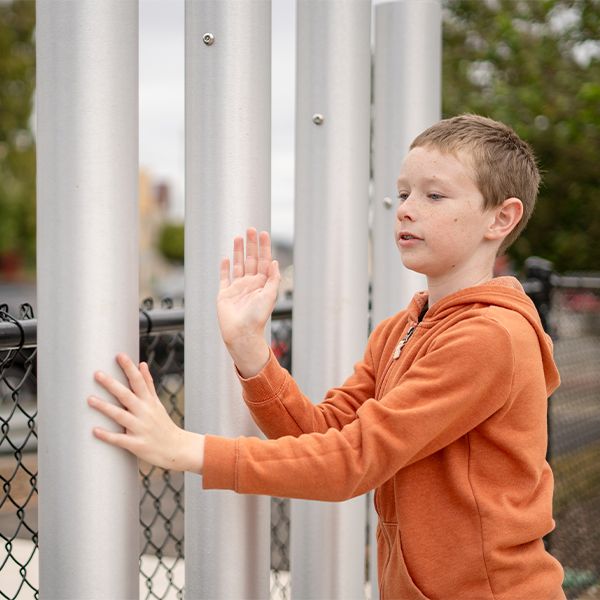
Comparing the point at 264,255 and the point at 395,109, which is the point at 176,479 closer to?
the point at 395,109

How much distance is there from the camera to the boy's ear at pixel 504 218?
1.93m

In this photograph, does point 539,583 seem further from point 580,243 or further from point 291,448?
point 580,243

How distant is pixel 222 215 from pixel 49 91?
1.46 feet

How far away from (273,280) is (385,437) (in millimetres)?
389

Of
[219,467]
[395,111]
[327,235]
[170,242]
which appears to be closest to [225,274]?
[219,467]

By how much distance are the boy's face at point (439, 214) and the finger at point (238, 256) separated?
32 cm

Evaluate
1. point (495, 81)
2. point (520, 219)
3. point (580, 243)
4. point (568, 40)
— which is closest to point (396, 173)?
point (520, 219)

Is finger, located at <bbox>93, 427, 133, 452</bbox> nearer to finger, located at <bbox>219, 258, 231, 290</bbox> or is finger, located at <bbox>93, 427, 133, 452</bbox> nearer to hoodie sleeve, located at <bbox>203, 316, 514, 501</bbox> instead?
hoodie sleeve, located at <bbox>203, 316, 514, 501</bbox>

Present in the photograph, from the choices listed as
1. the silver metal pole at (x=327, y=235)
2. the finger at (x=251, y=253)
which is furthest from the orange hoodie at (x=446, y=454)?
the silver metal pole at (x=327, y=235)

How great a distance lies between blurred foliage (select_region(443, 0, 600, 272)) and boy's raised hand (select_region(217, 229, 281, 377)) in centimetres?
668

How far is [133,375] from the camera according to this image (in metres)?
1.72

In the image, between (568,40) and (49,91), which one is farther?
(568,40)

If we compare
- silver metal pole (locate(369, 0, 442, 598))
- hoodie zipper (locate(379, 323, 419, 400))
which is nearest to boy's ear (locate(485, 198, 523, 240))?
hoodie zipper (locate(379, 323, 419, 400))

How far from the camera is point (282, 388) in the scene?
6.42 ft
